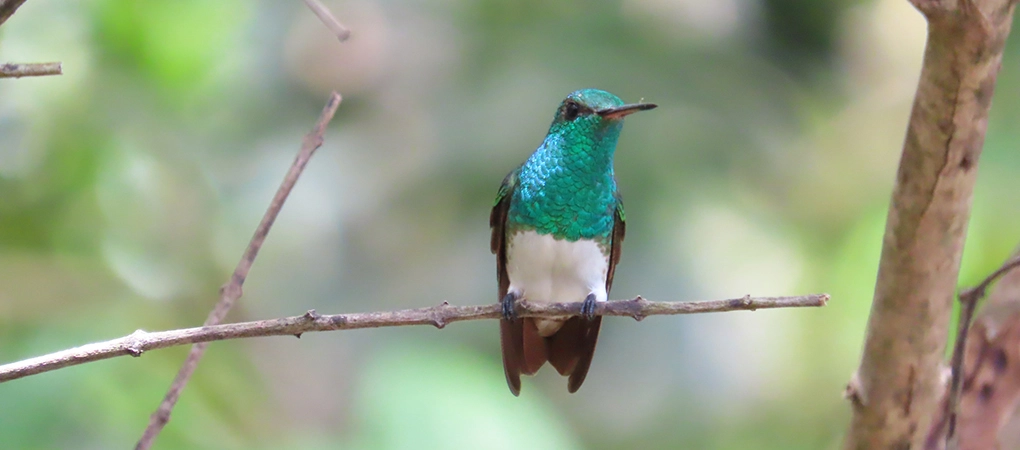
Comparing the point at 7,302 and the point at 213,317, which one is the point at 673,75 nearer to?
the point at 7,302

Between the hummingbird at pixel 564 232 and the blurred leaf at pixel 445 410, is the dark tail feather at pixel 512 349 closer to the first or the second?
the hummingbird at pixel 564 232

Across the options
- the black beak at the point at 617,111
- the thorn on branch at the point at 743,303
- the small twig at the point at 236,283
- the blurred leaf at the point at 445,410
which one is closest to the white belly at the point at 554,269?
the black beak at the point at 617,111

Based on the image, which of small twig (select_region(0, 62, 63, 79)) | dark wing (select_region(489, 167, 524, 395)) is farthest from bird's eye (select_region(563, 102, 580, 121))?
small twig (select_region(0, 62, 63, 79))

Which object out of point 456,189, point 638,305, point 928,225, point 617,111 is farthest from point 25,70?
point 456,189

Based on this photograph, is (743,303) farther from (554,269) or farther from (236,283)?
(554,269)

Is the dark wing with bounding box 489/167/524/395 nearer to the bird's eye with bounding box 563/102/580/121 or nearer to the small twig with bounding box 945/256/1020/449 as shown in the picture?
the bird's eye with bounding box 563/102/580/121
